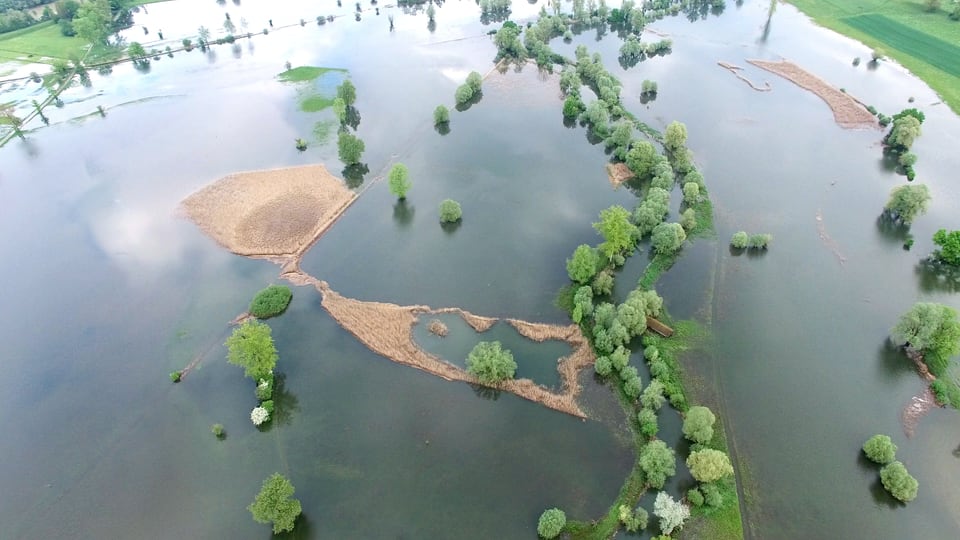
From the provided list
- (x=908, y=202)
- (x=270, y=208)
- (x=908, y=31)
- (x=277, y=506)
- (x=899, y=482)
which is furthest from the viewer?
(x=908, y=31)

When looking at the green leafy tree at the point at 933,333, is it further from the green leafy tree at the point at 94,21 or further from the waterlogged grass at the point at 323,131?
the green leafy tree at the point at 94,21

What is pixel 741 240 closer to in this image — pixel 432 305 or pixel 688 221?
pixel 688 221

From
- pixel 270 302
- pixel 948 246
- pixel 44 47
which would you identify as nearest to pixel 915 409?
pixel 948 246

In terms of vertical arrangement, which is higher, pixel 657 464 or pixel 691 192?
pixel 691 192

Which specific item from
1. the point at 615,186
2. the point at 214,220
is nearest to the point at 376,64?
the point at 214,220

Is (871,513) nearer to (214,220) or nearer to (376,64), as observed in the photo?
(214,220)

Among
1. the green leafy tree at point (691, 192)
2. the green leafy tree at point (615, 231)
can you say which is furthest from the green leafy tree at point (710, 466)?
the green leafy tree at point (691, 192)
